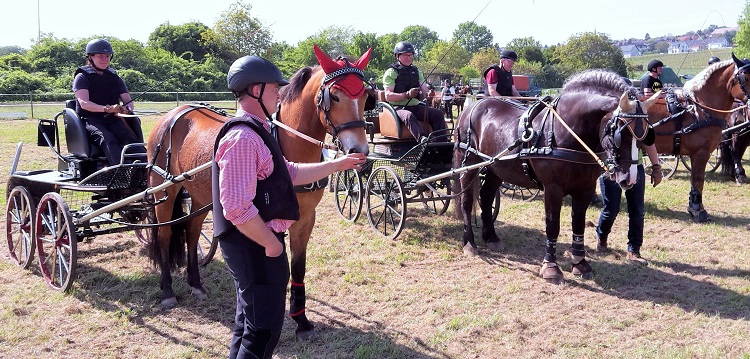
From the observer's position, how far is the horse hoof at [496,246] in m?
7.04

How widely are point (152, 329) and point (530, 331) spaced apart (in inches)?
116

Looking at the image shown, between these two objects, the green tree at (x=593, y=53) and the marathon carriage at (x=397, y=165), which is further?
the green tree at (x=593, y=53)

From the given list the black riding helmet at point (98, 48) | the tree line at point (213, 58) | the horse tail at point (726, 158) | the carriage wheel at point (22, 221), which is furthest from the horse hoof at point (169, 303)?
the tree line at point (213, 58)

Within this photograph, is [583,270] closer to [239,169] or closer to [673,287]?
[673,287]

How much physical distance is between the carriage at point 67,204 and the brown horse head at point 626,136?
12.3 feet

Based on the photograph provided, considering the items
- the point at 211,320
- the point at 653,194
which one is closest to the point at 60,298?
the point at 211,320

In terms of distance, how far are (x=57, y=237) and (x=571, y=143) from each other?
185 inches

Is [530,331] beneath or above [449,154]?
beneath

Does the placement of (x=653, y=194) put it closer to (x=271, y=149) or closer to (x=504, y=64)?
(x=504, y=64)

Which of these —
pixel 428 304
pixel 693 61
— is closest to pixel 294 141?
pixel 428 304

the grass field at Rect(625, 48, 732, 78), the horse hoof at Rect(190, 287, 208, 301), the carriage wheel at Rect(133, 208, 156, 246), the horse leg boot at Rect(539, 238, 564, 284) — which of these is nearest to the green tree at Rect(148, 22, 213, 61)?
the grass field at Rect(625, 48, 732, 78)

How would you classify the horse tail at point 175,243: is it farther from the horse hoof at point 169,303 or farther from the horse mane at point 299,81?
the horse mane at point 299,81

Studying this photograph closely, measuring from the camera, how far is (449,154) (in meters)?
7.60

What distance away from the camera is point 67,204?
579 cm
